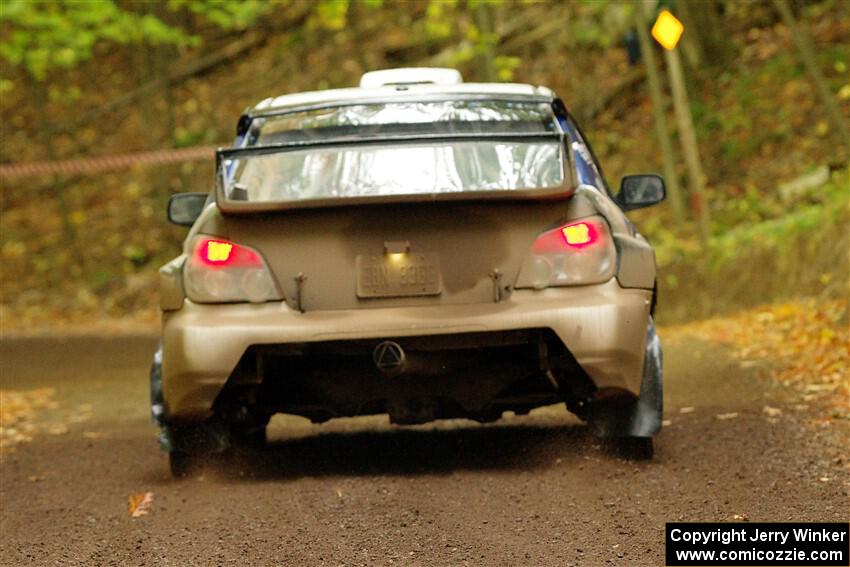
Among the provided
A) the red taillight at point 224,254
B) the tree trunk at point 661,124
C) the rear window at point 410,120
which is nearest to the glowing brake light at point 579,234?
the rear window at point 410,120

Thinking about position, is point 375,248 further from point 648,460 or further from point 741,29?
point 741,29

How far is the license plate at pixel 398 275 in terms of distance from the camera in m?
6.37

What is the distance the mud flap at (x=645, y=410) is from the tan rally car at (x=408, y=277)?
0.08 metres

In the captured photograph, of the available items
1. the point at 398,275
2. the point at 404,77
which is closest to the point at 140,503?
the point at 398,275

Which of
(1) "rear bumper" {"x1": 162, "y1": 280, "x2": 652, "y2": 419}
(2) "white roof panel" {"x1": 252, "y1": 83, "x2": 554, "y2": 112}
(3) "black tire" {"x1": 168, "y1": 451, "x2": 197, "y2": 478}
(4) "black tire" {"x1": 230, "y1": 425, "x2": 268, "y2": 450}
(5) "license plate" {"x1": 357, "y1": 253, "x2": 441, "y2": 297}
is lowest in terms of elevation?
(4) "black tire" {"x1": 230, "y1": 425, "x2": 268, "y2": 450}

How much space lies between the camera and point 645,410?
6824 mm

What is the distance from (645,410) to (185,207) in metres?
2.53

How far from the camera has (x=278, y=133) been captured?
7.31 metres

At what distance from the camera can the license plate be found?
6371mm

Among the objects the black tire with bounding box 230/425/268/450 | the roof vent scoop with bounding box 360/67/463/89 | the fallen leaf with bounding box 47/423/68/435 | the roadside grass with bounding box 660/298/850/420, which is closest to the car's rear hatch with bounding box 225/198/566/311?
the black tire with bounding box 230/425/268/450

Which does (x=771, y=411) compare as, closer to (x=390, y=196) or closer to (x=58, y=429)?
(x=390, y=196)

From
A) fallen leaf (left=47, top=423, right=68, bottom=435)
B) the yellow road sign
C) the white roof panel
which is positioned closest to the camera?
the white roof panel

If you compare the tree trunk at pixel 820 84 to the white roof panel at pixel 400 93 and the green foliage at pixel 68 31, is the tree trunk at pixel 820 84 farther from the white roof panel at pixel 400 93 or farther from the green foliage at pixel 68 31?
the white roof panel at pixel 400 93

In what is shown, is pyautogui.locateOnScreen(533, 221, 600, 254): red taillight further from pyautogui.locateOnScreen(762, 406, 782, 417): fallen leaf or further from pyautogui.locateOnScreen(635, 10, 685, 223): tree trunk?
pyautogui.locateOnScreen(635, 10, 685, 223): tree trunk
